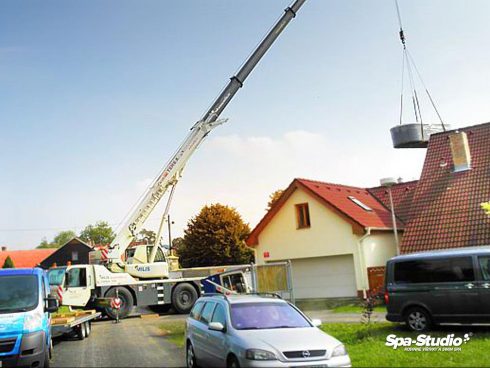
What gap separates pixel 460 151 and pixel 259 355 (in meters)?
19.0

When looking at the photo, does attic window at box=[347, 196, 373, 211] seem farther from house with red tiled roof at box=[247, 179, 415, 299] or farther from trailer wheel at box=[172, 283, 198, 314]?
trailer wheel at box=[172, 283, 198, 314]

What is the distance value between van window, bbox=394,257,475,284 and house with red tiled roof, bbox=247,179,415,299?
9703 millimetres

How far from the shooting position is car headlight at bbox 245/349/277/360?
23.4ft

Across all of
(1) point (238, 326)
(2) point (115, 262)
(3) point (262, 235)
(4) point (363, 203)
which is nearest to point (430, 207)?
(4) point (363, 203)

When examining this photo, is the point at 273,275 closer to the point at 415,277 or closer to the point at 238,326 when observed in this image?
the point at 415,277

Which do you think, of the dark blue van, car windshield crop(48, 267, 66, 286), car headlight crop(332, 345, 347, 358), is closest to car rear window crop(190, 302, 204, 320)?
car headlight crop(332, 345, 347, 358)

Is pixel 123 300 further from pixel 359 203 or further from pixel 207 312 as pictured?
pixel 207 312

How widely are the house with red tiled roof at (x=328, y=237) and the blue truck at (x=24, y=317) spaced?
15206 mm

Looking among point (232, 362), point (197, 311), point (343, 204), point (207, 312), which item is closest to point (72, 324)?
point (197, 311)

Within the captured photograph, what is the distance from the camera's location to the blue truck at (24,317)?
30.6 ft

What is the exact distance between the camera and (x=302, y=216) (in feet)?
84.4

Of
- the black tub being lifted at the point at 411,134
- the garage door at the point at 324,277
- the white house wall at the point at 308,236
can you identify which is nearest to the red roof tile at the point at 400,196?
the black tub being lifted at the point at 411,134

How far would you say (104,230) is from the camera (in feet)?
373

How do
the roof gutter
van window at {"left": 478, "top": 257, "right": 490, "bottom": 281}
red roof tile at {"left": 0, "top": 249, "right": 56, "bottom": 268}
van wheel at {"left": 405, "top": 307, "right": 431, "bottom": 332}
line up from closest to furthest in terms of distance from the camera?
van window at {"left": 478, "top": 257, "right": 490, "bottom": 281}
van wheel at {"left": 405, "top": 307, "right": 431, "bottom": 332}
the roof gutter
red roof tile at {"left": 0, "top": 249, "right": 56, "bottom": 268}
